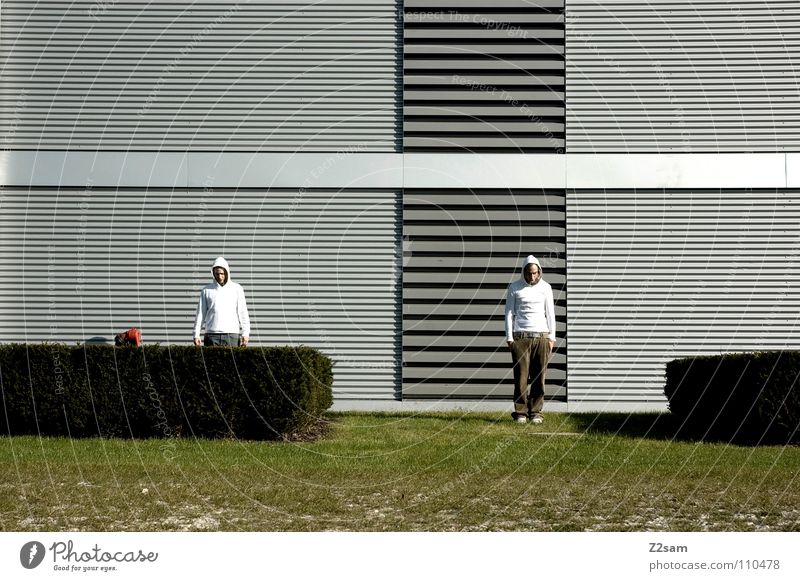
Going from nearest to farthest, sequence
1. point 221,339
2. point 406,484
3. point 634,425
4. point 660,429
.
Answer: point 406,484
point 660,429
point 221,339
point 634,425

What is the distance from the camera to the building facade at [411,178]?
575 inches

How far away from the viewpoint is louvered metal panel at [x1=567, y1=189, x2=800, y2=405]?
14461 millimetres

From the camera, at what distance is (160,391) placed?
9.93 metres

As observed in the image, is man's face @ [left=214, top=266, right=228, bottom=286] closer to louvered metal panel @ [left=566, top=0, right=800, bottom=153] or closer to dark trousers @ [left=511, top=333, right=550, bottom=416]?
dark trousers @ [left=511, top=333, right=550, bottom=416]

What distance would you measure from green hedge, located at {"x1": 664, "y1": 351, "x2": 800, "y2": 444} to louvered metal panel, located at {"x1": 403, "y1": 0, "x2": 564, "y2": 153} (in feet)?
20.1

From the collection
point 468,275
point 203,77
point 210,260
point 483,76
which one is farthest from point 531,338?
point 203,77

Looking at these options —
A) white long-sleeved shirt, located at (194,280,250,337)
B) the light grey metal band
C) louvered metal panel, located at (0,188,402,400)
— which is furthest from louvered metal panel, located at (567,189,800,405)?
white long-sleeved shirt, located at (194,280,250,337)

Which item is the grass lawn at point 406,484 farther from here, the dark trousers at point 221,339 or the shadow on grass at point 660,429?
the dark trousers at point 221,339

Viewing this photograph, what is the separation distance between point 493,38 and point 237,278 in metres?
5.78

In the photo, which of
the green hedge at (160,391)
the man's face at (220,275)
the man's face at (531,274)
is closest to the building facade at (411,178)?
the man's face at (531,274)

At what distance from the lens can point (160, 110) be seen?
14.9 m

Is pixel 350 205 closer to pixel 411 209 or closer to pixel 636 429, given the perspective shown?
pixel 411 209

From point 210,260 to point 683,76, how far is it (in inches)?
327

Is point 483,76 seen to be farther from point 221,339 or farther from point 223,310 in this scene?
point 221,339
